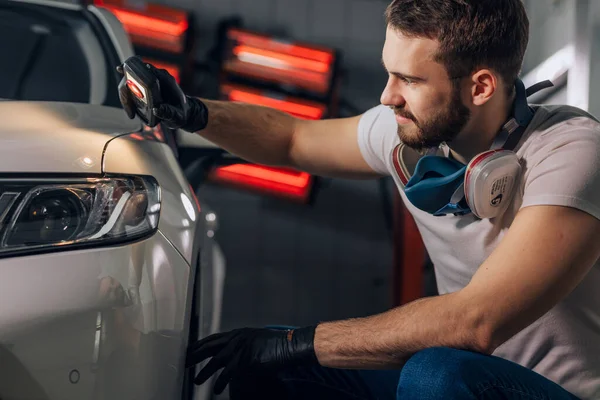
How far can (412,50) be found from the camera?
58.2 inches

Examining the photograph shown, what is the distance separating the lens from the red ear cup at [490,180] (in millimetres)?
1310

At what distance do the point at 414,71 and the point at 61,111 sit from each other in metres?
0.70

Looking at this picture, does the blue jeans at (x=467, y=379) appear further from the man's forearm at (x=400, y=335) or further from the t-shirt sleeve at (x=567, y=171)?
the t-shirt sleeve at (x=567, y=171)

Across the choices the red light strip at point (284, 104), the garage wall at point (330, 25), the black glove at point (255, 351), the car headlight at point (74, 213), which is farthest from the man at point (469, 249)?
the garage wall at point (330, 25)

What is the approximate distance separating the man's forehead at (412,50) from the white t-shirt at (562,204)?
0.26m

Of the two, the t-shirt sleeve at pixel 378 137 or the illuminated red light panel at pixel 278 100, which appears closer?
the t-shirt sleeve at pixel 378 137

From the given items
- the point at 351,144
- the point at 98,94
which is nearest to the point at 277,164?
the point at 351,144

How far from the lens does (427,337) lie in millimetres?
1300

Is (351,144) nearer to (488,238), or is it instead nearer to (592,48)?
(488,238)

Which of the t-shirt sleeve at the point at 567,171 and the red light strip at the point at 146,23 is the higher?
the t-shirt sleeve at the point at 567,171

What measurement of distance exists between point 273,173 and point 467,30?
314 cm

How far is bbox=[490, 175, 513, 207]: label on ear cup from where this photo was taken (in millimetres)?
1333

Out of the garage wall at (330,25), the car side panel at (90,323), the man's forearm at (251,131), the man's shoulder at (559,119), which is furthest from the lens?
the garage wall at (330,25)

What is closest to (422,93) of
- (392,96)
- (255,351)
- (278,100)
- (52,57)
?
(392,96)
